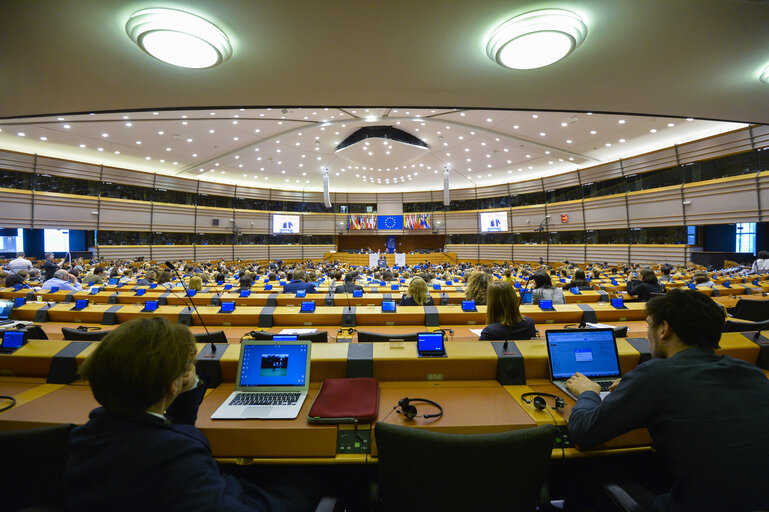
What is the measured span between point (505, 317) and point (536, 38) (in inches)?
83.1

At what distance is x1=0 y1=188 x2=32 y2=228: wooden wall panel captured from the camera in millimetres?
13180

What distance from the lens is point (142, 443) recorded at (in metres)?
0.92

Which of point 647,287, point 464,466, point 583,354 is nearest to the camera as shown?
point 464,466

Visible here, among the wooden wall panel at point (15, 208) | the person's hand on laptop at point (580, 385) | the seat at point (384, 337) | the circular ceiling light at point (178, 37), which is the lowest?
the person's hand on laptop at point (580, 385)

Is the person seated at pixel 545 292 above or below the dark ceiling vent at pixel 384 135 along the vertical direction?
below

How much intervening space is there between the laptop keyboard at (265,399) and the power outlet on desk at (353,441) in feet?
1.36

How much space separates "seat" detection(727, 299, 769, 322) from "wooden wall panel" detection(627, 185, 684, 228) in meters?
11.5

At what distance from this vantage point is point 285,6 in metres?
1.89

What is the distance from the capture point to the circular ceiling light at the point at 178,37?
2.01 metres

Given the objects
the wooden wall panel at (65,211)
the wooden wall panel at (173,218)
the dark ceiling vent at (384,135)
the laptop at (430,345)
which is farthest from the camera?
the wooden wall panel at (173,218)

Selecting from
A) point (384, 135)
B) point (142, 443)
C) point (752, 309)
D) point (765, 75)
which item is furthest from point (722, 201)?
point (142, 443)

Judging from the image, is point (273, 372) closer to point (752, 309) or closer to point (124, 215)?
point (752, 309)

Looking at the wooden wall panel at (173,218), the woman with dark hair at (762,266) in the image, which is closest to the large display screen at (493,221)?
the woman with dark hair at (762,266)

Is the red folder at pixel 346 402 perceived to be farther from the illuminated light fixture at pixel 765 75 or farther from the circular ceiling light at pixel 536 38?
the illuminated light fixture at pixel 765 75
